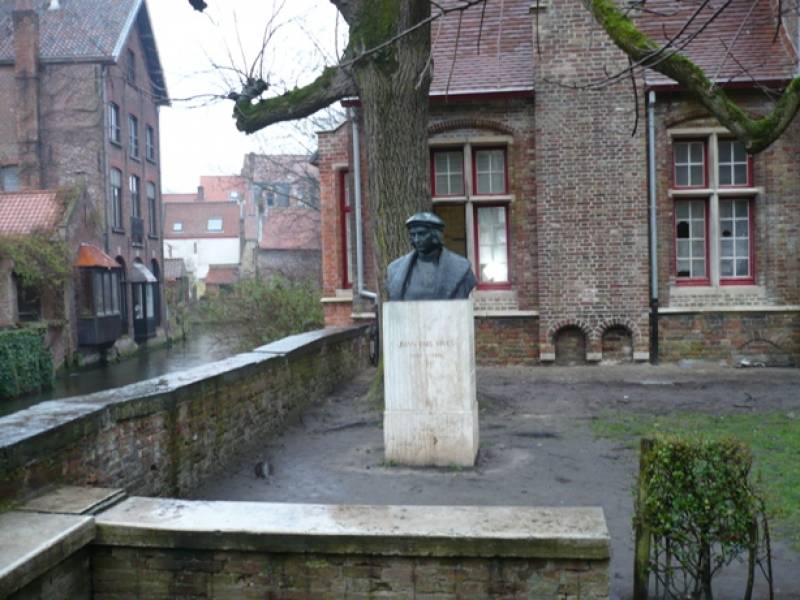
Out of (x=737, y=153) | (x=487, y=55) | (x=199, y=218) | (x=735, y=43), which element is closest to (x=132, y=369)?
(x=487, y=55)

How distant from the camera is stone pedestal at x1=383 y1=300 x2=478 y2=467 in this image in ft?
22.2

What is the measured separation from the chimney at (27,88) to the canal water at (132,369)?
8.34 m

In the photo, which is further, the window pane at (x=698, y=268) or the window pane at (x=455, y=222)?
the window pane at (x=455, y=222)

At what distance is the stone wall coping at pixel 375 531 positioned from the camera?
144 inches

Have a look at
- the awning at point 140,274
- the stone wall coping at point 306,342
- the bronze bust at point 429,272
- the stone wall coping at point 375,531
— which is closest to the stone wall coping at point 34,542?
the stone wall coping at point 375,531

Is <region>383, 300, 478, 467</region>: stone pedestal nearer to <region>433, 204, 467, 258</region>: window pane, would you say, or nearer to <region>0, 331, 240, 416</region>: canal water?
<region>433, 204, 467, 258</region>: window pane

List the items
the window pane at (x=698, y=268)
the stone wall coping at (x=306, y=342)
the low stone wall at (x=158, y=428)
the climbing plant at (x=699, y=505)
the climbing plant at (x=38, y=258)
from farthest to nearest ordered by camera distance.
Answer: the climbing plant at (x=38, y=258)
the window pane at (x=698, y=268)
the stone wall coping at (x=306, y=342)
the low stone wall at (x=158, y=428)
the climbing plant at (x=699, y=505)

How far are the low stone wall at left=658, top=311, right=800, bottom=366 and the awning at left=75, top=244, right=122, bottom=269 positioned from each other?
20.2 metres

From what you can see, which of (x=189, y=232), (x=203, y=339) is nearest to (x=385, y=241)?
(x=203, y=339)

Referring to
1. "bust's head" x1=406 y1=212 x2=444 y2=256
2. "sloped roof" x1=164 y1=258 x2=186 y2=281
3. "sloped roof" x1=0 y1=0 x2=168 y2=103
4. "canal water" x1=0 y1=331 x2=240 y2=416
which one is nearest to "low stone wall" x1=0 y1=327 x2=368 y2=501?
"bust's head" x1=406 y1=212 x2=444 y2=256

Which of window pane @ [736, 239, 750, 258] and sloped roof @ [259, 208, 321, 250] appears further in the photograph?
sloped roof @ [259, 208, 321, 250]

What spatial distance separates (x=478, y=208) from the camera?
48.1ft

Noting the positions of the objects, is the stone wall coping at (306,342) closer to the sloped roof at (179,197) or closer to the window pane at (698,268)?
the window pane at (698,268)

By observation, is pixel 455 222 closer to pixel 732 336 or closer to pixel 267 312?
pixel 732 336
